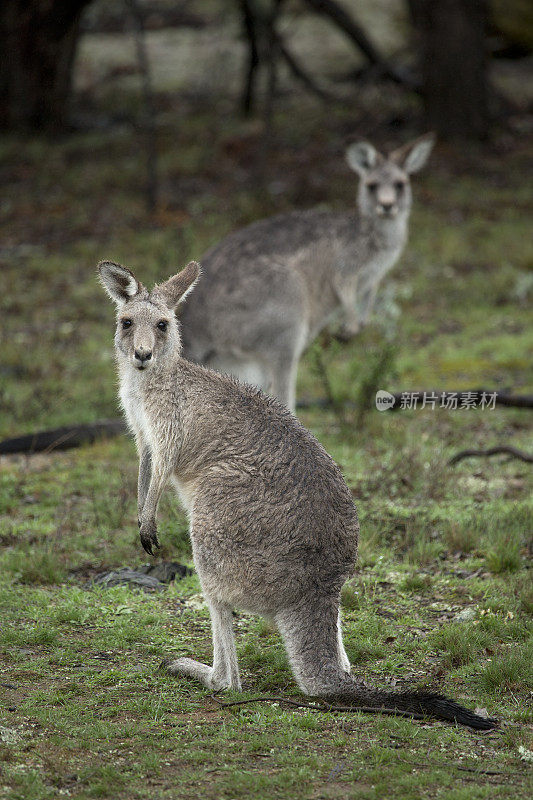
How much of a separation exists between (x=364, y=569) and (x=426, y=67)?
12.7 meters

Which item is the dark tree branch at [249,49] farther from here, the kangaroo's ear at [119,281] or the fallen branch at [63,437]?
the kangaroo's ear at [119,281]

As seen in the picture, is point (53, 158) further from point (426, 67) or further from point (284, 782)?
point (284, 782)

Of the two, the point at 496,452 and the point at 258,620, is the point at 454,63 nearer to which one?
the point at 496,452

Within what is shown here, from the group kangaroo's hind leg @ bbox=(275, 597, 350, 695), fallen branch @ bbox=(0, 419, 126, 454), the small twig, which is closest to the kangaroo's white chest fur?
kangaroo's hind leg @ bbox=(275, 597, 350, 695)

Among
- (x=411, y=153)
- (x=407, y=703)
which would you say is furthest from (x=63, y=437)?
(x=407, y=703)

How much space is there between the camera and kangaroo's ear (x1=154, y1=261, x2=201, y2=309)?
532 centimetres

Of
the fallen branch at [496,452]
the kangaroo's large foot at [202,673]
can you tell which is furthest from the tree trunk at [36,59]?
the kangaroo's large foot at [202,673]

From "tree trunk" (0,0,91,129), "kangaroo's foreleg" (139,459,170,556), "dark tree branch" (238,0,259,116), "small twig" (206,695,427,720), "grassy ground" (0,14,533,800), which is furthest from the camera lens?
"dark tree branch" (238,0,259,116)

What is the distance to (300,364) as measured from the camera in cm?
1125

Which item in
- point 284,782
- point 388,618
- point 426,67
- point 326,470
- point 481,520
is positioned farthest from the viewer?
point 426,67

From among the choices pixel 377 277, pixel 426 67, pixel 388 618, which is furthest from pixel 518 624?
pixel 426 67

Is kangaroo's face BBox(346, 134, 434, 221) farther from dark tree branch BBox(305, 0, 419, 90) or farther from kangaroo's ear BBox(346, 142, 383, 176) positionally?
dark tree branch BBox(305, 0, 419, 90)

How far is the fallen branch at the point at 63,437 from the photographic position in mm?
8141

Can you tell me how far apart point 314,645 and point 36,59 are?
1550 centimetres
